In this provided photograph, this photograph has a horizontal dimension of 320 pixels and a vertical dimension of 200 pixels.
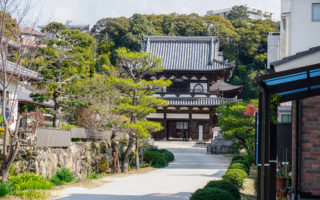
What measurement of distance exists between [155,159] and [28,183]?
454 inches

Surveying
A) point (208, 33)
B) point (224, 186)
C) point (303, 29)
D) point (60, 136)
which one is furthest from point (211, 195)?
point (208, 33)

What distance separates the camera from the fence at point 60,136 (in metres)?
14.1

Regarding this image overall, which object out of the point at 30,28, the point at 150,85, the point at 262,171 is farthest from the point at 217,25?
the point at 262,171

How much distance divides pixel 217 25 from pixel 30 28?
177 ft

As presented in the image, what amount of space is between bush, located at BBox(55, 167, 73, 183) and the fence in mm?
1118

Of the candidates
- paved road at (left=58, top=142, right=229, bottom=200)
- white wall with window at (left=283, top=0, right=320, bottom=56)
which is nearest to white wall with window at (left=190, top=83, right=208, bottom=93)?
paved road at (left=58, top=142, right=229, bottom=200)

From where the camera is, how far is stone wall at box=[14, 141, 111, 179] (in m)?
13.5

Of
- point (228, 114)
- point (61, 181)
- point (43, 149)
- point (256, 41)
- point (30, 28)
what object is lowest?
point (61, 181)

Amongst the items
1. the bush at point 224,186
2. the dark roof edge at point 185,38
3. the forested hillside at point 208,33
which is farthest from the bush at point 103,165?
the forested hillside at point 208,33

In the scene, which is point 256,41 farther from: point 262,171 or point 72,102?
point 262,171

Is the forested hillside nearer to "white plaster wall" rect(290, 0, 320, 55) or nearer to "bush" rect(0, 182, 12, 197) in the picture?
"white plaster wall" rect(290, 0, 320, 55)

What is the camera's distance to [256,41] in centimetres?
5722

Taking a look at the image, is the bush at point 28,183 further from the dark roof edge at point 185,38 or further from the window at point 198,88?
the dark roof edge at point 185,38

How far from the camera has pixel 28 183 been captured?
456 inches
